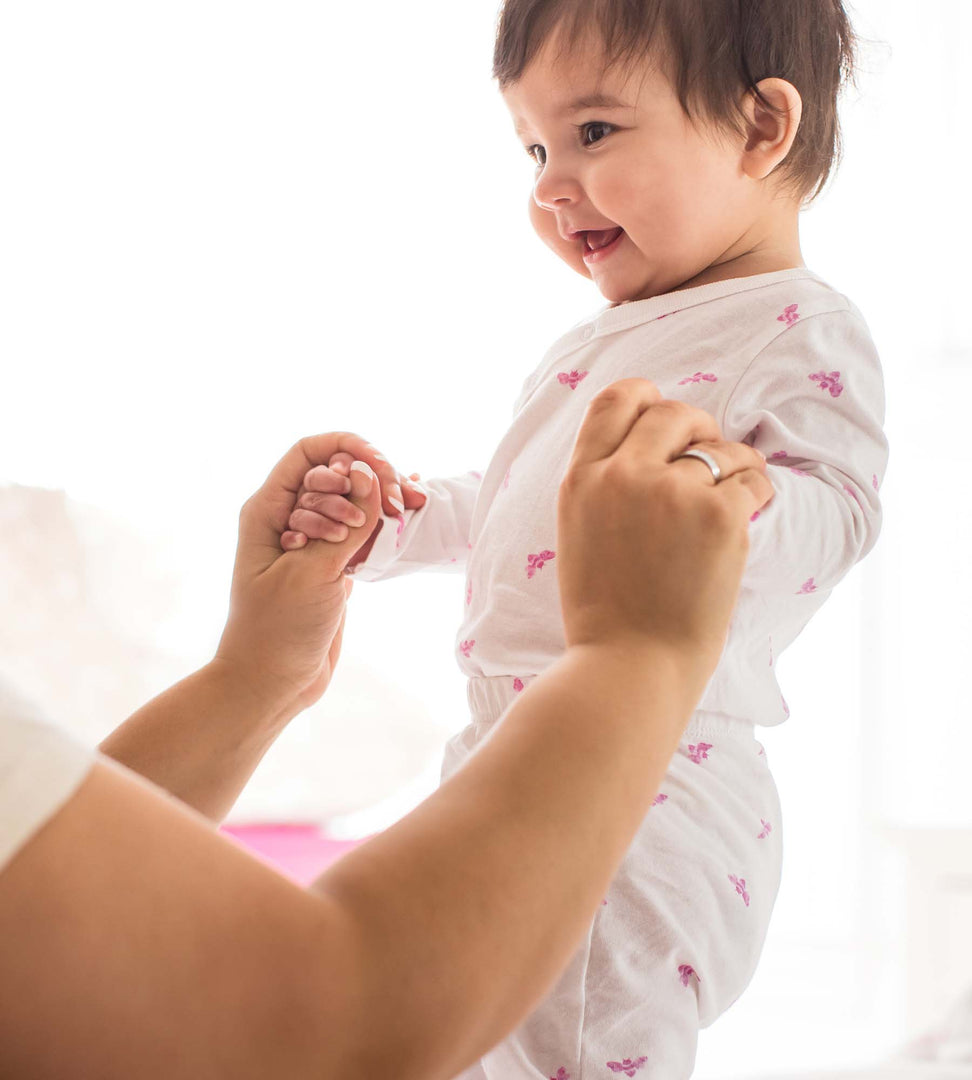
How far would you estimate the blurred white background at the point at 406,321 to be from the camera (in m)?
2.79

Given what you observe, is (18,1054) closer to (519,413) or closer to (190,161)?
(519,413)

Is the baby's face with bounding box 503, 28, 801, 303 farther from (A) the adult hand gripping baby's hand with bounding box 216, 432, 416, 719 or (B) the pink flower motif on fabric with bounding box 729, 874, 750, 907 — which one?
(B) the pink flower motif on fabric with bounding box 729, 874, 750, 907

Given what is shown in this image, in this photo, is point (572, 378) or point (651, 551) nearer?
point (651, 551)

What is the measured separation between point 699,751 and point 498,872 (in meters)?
0.45

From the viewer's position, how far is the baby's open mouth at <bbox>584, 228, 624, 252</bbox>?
37.4 inches

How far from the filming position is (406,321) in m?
3.06

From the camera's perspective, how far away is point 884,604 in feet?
11.2

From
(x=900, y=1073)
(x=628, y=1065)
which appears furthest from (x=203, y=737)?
(x=900, y=1073)

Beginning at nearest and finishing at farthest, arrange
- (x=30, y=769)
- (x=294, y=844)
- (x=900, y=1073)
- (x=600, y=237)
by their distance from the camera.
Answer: (x=30, y=769), (x=600, y=237), (x=900, y=1073), (x=294, y=844)

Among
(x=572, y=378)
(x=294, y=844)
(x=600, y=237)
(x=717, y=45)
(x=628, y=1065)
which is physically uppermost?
(x=717, y=45)

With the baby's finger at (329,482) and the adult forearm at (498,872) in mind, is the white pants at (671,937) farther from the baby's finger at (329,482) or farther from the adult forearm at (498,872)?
the adult forearm at (498,872)

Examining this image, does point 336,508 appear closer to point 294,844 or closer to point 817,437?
point 817,437

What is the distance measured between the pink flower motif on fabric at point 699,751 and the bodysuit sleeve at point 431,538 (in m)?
0.29

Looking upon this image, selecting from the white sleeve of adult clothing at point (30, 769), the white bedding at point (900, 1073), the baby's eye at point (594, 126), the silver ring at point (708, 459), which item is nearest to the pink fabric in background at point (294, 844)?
the white bedding at point (900, 1073)
